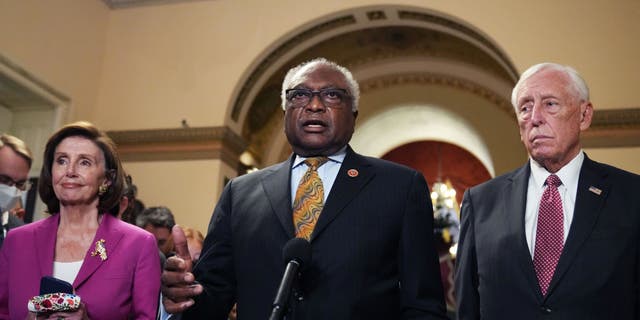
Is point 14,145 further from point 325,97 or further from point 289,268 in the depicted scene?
point 289,268

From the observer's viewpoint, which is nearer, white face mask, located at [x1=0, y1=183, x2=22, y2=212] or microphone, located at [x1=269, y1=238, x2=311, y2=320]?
microphone, located at [x1=269, y1=238, x2=311, y2=320]

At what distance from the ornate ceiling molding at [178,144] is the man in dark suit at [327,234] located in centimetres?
638

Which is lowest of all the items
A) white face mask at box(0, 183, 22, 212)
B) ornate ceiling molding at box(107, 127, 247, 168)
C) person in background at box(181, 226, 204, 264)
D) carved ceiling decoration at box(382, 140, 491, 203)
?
person in background at box(181, 226, 204, 264)

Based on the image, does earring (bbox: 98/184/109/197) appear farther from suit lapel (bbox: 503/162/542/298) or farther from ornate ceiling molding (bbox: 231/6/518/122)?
ornate ceiling molding (bbox: 231/6/518/122)

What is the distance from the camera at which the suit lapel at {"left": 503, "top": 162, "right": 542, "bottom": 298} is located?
2483 mm

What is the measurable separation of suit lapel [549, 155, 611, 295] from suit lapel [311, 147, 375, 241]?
78 centimetres

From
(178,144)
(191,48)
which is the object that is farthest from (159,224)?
(191,48)

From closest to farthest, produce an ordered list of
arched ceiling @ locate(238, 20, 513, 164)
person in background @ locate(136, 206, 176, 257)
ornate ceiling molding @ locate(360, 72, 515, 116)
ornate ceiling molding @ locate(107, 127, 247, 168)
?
person in background @ locate(136, 206, 176, 257) < ornate ceiling molding @ locate(107, 127, 247, 168) < arched ceiling @ locate(238, 20, 513, 164) < ornate ceiling molding @ locate(360, 72, 515, 116)

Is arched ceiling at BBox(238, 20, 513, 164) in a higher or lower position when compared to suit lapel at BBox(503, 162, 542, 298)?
higher

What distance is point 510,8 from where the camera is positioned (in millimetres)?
8188

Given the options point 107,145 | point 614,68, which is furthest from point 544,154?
point 614,68

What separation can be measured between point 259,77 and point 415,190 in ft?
24.1

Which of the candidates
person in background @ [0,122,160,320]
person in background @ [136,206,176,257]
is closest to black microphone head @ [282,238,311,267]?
person in background @ [0,122,160,320]

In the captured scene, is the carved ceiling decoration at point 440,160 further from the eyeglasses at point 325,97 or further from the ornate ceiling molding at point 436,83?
the eyeglasses at point 325,97
